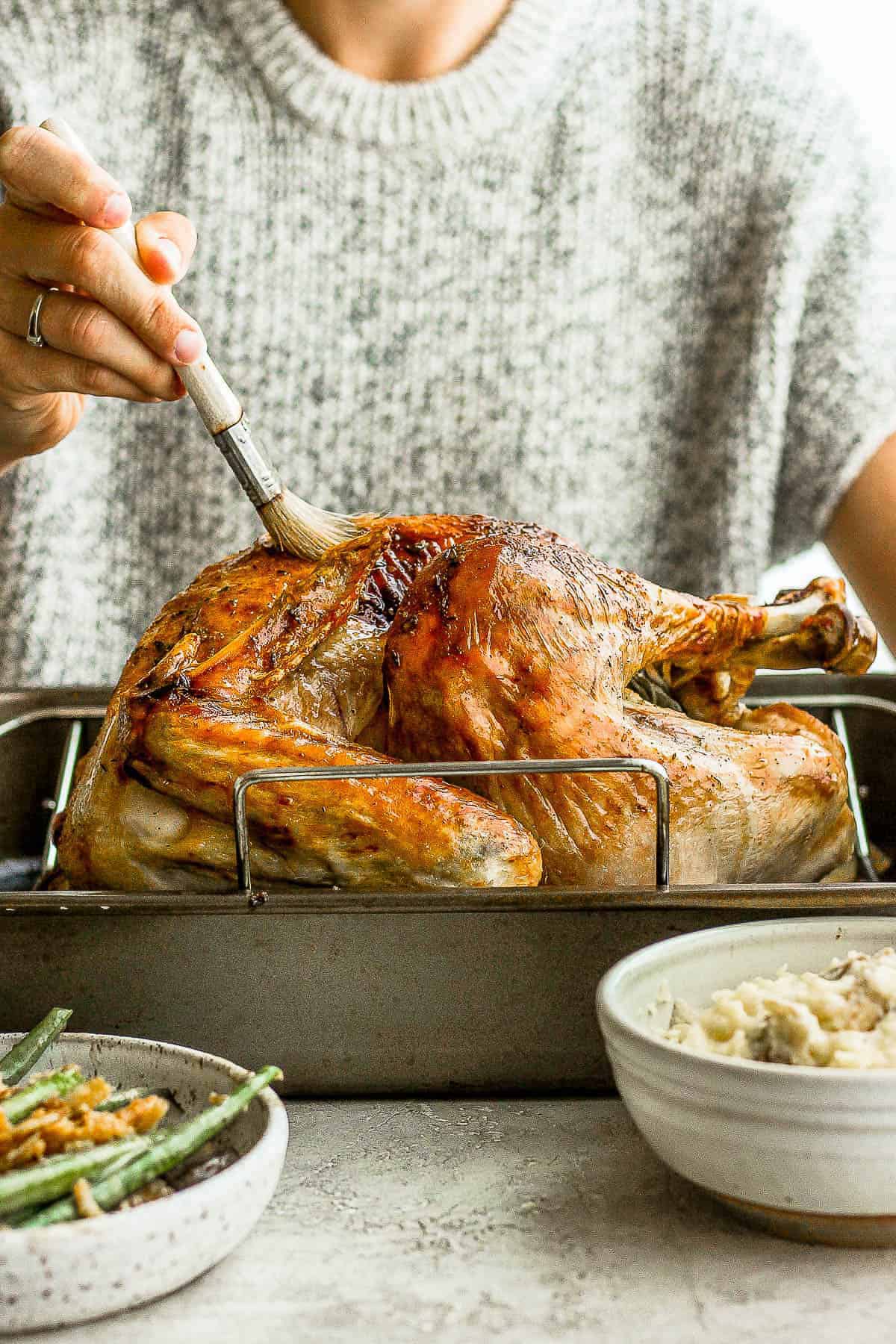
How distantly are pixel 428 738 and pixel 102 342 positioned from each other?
0.43 meters

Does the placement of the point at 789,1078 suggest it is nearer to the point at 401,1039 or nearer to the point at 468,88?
the point at 401,1039

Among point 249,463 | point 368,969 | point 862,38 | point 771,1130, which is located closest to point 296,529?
point 249,463

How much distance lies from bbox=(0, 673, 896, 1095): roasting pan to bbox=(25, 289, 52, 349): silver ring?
1.75ft

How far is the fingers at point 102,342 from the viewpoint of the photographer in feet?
3.70

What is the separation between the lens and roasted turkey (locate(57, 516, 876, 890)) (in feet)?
3.19

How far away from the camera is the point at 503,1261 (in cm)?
74

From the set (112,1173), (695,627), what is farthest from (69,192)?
(112,1173)

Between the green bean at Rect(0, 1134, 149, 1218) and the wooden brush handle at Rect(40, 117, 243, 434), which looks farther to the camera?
the wooden brush handle at Rect(40, 117, 243, 434)

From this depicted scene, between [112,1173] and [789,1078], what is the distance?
34 cm

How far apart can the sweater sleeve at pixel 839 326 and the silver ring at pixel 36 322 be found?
969 mm

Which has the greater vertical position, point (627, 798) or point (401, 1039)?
point (627, 798)

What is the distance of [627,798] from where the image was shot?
3.39ft

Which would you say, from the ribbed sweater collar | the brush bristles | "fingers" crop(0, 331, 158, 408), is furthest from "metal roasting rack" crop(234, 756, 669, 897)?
the ribbed sweater collar

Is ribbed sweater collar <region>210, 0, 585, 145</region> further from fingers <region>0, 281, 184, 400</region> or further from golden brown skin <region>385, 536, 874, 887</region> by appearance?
golden brown skin <region>385, 536, 874, 887</region>
